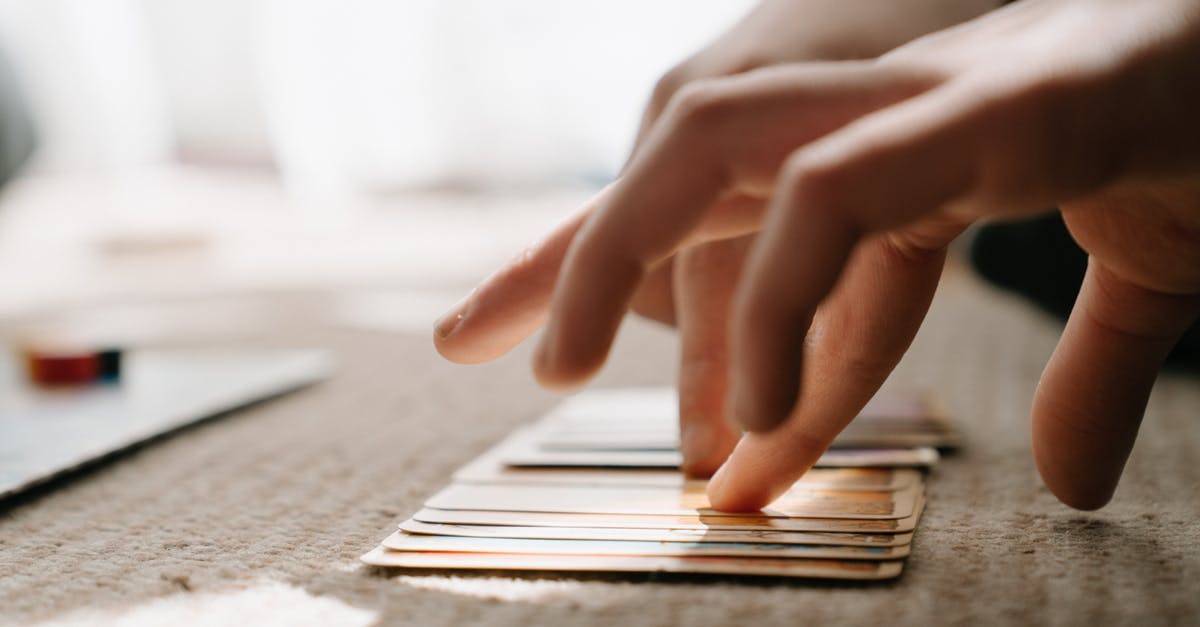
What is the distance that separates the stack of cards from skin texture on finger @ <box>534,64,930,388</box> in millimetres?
123

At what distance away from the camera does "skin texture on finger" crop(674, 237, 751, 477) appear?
0.56m

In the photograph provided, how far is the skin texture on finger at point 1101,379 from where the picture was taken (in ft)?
1.46

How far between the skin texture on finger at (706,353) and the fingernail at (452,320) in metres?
0.17

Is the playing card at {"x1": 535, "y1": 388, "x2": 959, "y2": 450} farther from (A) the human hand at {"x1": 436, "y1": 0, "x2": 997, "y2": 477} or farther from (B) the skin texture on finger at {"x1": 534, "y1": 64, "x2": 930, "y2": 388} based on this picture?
(B) the skin texture on finger at {"x1": 534, "y1": 64, "x2": 930, "y2": 388}

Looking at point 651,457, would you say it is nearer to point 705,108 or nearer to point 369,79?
point 705,108

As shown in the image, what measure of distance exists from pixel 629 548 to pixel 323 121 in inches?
128

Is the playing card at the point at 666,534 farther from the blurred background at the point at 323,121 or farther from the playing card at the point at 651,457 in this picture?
the blurred background at the point at 323,121

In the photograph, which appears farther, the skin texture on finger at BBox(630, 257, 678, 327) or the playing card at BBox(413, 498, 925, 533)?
the skin texture on finger at BBox(630, 257, 678, 327)

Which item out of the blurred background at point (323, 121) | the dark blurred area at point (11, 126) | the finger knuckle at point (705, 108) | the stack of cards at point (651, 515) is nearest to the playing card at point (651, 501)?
the stack of cards at point (651, 515)

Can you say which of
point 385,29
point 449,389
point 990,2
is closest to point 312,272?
point 385,29

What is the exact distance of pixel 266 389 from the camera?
966mm

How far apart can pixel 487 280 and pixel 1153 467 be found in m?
0.45

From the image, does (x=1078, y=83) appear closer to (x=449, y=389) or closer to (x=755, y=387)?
(x=755, y=387)

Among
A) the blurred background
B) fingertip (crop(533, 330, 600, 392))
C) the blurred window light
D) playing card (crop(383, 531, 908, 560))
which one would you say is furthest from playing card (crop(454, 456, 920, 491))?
Answer: the blurred window light
